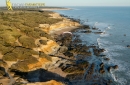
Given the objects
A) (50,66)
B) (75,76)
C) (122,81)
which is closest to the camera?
(122,81)

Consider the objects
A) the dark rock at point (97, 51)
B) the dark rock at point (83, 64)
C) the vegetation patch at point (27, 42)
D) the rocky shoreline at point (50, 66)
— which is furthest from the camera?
the dark rock at point (97, 51)

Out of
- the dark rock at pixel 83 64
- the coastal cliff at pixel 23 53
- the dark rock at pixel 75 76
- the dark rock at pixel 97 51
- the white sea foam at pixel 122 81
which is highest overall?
the coastal cliff at pixel 23 53

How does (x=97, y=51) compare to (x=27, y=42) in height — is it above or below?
below

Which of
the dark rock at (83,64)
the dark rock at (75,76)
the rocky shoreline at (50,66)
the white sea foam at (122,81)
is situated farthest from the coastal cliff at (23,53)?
the white sea foam at (122,81)

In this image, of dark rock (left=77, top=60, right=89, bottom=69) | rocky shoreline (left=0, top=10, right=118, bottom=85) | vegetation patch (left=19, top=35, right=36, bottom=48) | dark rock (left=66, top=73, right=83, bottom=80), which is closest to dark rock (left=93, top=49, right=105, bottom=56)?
rocky shoreline (left=0, top=10, right=118, bottom=85)

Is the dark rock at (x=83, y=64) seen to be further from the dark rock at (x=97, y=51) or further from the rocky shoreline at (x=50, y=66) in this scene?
the dark rock at (x=97, y=51)

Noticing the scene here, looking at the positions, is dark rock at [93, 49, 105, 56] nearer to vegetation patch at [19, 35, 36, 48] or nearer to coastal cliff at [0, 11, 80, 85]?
coastal cliff at [0, 11, 80, 85]

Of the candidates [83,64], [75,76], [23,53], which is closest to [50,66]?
[23,53]

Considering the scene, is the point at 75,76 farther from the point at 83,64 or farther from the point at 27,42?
the point at 27,42

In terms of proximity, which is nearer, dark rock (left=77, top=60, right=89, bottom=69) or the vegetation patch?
dark rock (left=77, top=60, right=89, bottom=69)

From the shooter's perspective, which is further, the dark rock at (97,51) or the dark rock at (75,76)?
the dark rock at (97,51)

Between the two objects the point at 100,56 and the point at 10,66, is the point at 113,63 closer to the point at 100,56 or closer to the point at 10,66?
the point at 100,56

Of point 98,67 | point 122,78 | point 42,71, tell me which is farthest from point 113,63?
point 42,71
